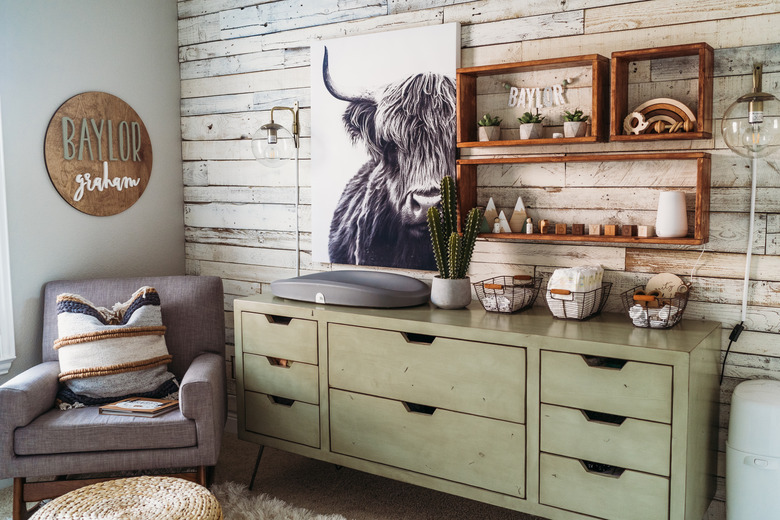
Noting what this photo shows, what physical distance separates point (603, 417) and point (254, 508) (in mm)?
1433

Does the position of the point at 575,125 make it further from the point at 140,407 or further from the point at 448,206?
the point at 140,407

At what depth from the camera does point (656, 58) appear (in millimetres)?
2297

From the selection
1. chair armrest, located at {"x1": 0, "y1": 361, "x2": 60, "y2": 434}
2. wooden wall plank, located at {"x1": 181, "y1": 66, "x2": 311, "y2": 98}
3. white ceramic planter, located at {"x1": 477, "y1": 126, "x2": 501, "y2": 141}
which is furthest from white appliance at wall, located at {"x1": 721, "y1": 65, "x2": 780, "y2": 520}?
chair armrest, located at {"x1": 0, "y1": 361, "x2": 60, "y2": 434}

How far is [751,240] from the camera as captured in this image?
2.21m

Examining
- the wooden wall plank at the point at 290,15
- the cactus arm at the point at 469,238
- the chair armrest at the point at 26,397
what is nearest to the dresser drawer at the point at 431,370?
the cactus arm at the point at 469,238

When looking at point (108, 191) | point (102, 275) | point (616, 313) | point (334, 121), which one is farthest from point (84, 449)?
point (616, 313)

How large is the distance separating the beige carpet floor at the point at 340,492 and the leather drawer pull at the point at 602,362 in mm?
852

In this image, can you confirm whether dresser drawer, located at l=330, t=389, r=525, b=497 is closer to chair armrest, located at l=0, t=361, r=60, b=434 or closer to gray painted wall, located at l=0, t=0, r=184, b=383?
chair armrest, located at l=0, t=361, r=60, b=434

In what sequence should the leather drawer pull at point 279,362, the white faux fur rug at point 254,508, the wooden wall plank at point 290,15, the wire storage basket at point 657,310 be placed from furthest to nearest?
the wooden wall plank at point 290,15 → the leather drawer pull at point 279,362 → the white faux fur rug at point 254,508 → the wire storage basket at point 657,310

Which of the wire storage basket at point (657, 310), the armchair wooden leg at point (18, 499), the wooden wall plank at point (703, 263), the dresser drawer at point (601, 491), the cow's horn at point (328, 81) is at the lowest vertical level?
the armchair wooden leg at point (18, 499)

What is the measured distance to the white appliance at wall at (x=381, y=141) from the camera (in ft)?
9.02

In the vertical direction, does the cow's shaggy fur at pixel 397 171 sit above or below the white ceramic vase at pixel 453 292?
above

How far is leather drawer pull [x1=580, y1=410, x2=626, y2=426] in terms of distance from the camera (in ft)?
6.80

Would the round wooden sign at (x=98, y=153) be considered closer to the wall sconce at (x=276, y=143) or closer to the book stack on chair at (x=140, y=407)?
the wall sconce at (x=276, y=143)
